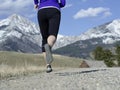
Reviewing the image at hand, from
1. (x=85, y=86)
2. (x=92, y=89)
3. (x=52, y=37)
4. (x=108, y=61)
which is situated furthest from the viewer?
(x=108, y=61)

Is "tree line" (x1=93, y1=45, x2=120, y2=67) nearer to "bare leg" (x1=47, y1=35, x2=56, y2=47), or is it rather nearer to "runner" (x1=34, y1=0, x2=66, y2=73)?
"runner" (x1=34, y1=0, x2=66, y2=73)

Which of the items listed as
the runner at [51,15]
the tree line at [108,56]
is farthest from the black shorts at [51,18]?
the tree line at [108,56]

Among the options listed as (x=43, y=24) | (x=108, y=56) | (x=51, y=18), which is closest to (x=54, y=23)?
(x=51, y=18)

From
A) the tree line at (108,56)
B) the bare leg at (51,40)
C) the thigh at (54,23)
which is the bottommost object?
the bare leg at (51,40)

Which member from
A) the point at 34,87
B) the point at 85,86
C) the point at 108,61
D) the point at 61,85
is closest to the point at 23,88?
the point at 34,87

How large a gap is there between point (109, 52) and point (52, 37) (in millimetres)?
100567

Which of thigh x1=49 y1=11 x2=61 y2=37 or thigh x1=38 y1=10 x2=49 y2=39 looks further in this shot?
thigh x1=38 y1=10 x2=49 y2=39

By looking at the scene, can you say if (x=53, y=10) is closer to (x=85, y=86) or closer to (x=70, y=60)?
(x=85, y=86)

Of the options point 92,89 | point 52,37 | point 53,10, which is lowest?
point 92,89

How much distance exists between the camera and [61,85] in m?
8.01

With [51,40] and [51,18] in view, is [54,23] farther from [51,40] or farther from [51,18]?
[51,40]

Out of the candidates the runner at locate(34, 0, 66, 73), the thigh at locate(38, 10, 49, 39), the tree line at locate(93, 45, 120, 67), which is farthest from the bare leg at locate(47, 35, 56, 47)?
the tree line at locate(93, 45, 120, 67)

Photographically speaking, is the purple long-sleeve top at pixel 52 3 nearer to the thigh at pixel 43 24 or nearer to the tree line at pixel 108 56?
the thigh at pixel 43 24

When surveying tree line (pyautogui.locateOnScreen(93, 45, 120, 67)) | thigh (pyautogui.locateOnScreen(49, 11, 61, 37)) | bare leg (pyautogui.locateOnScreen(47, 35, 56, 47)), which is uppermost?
tree line (pyautogui.locateOnScreen(93, 45, 120, 67))
